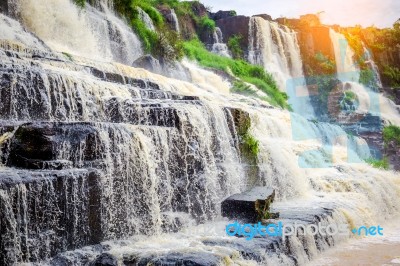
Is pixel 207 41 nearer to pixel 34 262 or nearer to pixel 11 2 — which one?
pixel 11 2

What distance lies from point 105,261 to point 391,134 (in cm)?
2045

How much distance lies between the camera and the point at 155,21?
840 inches

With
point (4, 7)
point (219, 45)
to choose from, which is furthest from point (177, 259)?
point (219, 45)

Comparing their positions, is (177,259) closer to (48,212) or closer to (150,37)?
(48,212)

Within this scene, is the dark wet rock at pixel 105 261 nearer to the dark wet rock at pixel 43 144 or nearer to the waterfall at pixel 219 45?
the dark wet rock at pixel 43 144

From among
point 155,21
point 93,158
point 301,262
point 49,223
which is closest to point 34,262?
point 49,223

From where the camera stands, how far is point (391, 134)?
21.8m

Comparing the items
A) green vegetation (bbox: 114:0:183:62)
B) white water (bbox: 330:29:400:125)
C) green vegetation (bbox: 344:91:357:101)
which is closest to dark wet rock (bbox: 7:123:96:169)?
green vegetation (bbox: 114:0:183:62)

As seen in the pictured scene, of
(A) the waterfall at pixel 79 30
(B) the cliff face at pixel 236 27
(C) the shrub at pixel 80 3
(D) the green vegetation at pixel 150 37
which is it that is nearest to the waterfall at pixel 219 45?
(B) the cliff face at pixel 236 27

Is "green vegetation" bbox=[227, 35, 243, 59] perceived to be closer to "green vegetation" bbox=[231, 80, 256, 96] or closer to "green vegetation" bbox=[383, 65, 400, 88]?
"green vegetation" bbox=[231, 80, 256, 96]

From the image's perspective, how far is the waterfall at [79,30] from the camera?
13.1 meters

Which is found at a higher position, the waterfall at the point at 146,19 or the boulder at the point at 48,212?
the waterfall at the point at 146,19

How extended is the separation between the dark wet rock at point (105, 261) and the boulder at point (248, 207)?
8.10ft

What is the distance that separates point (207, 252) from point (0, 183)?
2276 millimetres
